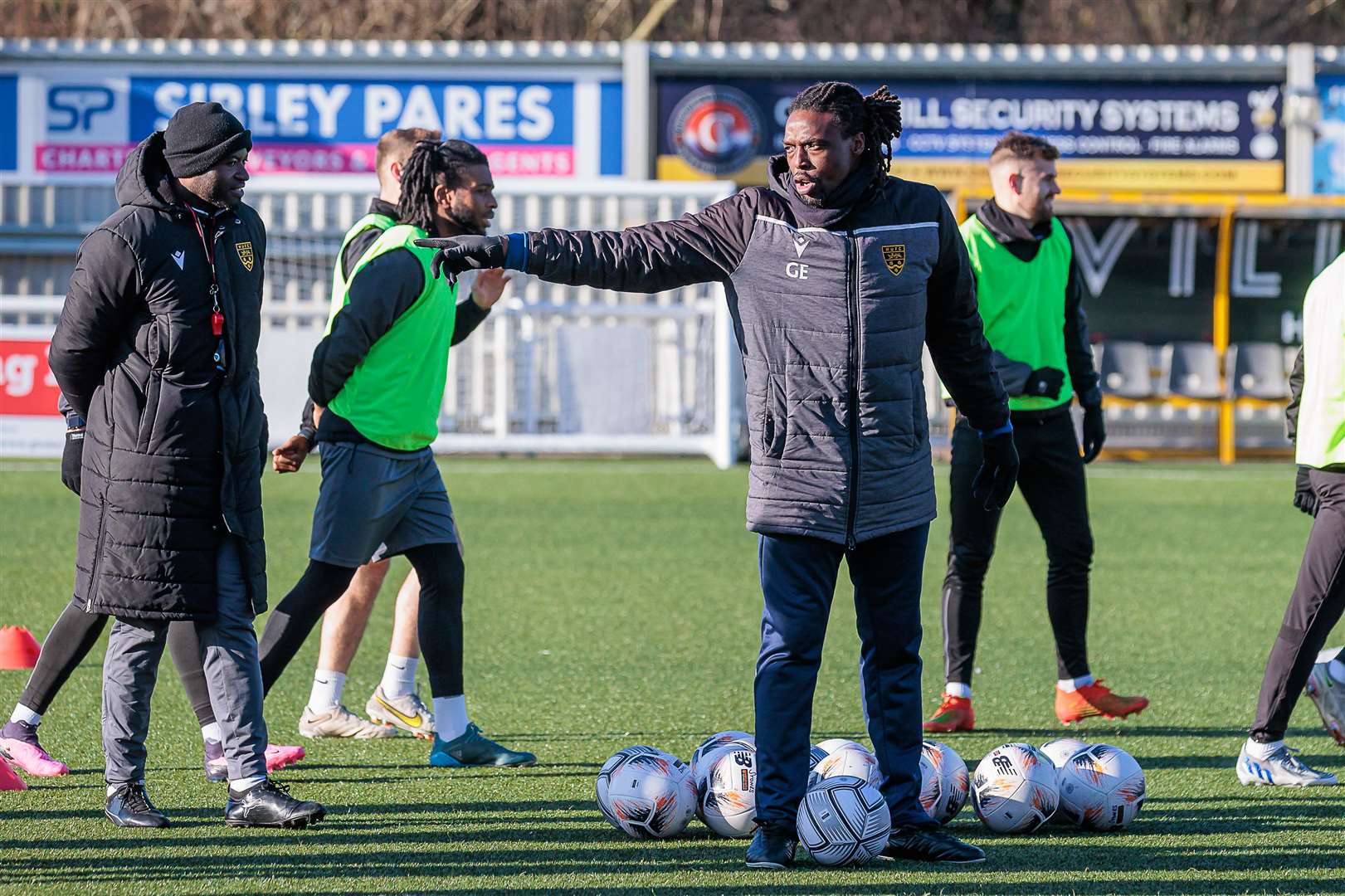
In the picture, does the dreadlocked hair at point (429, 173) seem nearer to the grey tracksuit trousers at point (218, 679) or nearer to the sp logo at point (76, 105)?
the grey tracksuit trousers at point (218, 679)

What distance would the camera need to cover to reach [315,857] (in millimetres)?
4609

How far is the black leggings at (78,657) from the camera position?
5.23 m

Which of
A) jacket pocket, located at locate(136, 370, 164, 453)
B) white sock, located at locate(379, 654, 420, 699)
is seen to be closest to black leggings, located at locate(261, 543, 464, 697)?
white sock, located at locate(379, 654, 420, 699)

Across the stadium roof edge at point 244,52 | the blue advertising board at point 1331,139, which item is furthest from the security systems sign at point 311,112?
the blue advertising board at point 1331,139

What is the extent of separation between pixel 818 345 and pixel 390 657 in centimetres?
264

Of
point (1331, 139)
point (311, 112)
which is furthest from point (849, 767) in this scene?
point (1331, 139)

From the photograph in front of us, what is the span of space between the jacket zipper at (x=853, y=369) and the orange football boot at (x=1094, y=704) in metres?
2.52

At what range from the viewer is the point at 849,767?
15.6ft

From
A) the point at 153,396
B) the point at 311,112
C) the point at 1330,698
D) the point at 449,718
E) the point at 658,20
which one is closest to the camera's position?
the point at 153,396

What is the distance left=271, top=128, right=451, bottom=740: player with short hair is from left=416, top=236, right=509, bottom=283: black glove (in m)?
1.68

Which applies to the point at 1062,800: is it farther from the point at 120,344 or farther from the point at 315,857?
the point at 120,344

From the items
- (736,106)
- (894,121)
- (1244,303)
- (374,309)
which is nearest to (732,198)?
(894,121)

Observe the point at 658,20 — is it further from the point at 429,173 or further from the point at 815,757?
the point at 815,757

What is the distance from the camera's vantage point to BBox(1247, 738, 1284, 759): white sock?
5582 millimetres
